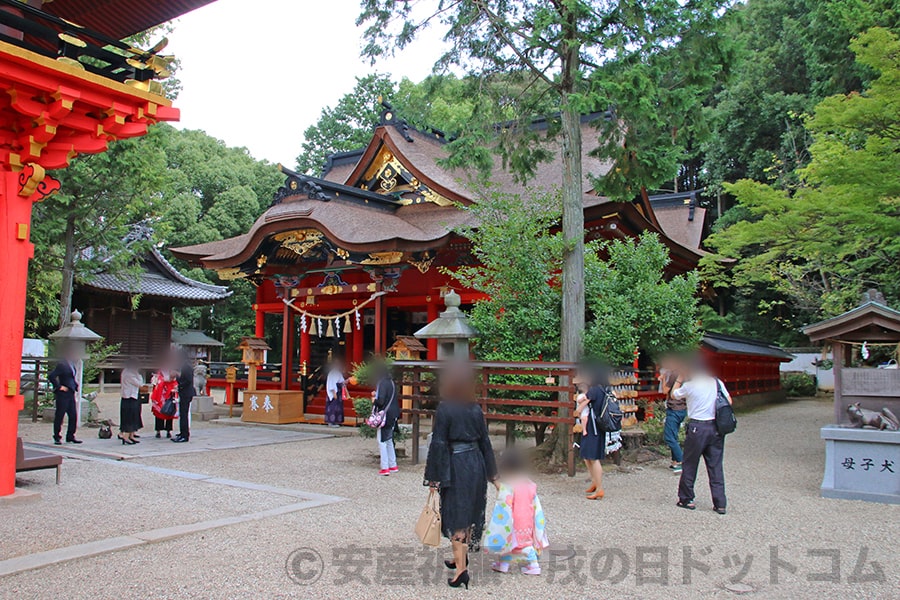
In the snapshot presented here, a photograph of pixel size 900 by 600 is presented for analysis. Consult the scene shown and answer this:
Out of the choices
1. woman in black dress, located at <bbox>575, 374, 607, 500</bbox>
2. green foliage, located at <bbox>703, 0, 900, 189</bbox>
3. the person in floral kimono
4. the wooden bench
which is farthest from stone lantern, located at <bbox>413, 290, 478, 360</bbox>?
green foliage, located at <bbox>703, 0, 900, 189</bbox>

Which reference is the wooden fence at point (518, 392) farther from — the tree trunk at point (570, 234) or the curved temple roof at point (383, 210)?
the curved temple roof at point (383, 210)

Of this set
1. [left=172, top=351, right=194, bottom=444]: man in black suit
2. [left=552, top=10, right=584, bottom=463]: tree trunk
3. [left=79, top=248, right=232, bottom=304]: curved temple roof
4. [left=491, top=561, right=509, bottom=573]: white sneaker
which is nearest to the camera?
[left=491, top=561, right=509, bottom=573]: white sneaker

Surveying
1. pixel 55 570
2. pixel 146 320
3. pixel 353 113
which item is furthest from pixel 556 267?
pixel 353 113

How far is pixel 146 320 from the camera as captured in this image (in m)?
27.1

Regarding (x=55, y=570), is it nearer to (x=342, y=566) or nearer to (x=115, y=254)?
(x=342, y=566)

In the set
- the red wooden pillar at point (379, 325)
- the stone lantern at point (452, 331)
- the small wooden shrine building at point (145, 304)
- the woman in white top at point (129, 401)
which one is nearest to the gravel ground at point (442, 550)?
the stone lantern at point (452, 331)

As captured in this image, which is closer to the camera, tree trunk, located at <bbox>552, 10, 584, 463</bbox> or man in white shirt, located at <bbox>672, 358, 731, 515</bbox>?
man in white shirt, located at <bbox>672, 358, 731, 515</bbox>

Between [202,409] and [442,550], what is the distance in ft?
41.2

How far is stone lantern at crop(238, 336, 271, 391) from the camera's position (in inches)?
596

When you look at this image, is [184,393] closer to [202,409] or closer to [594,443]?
[202,409]

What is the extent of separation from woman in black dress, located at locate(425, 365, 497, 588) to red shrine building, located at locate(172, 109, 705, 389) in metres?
8.37

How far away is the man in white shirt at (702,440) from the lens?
670 centimetres

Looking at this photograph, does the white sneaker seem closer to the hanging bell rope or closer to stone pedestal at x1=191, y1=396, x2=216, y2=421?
the hanging bell rope

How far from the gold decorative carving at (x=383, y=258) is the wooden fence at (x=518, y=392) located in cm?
367
